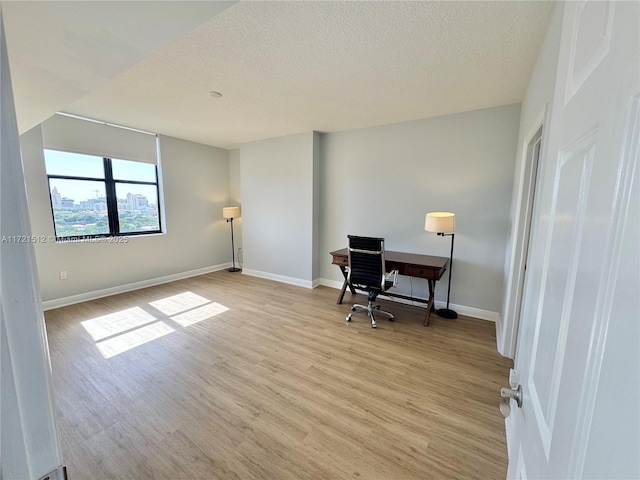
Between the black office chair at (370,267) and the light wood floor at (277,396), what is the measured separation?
1.40 ft

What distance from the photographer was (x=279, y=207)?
15.8 feet

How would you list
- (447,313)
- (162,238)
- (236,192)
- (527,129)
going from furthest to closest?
(236,192)
(162,238)
(447,313)
(527,129)

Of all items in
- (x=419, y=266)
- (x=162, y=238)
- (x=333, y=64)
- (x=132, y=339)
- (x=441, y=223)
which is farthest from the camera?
(x=162, y=238)

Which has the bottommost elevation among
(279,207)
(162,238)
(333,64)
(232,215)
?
(162,238)

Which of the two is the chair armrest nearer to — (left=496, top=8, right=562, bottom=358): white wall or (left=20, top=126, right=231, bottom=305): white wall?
(left=496, top=8, right=562, bottom=358): white wall

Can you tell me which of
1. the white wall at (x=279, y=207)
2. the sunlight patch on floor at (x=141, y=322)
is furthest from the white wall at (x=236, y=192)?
the sunlight patch on floor at (x=141, y=322)

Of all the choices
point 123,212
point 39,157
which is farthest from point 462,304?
point 39,157

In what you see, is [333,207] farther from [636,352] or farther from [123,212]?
[636,352]

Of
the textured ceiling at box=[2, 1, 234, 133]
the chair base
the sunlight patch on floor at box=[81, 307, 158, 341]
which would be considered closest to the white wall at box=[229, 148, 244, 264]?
the sunlight patch on floor at box=[81, 307, 158, 341]

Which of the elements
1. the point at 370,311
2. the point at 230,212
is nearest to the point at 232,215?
the point at 230,212

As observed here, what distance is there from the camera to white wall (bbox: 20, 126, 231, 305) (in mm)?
3391

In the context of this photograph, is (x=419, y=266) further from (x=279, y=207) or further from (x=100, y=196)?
(x=100, y=196)

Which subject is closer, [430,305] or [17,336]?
[17,336]

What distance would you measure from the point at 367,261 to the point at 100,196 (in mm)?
4248
